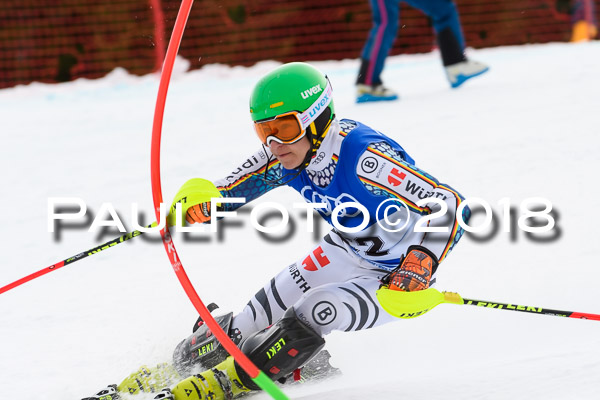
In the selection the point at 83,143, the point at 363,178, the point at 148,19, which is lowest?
the point at 363,178

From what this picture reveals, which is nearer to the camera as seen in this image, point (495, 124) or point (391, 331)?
point (391, 331)

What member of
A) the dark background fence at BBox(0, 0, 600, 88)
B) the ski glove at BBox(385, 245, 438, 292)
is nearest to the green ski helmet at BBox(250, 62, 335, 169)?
the ski glove at BBox(385, 245, 438, 292)

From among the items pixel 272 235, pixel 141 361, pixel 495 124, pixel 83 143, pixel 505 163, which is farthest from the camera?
pixel 83 143

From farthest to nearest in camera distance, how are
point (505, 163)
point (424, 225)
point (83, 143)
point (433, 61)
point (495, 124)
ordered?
point (433, 61) < point (83, 143) < point (495, 124) < point (505, 163) < point (424, 225)

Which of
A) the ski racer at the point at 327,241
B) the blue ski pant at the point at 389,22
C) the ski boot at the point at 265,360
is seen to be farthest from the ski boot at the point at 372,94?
the ski boot at the point at 265,360

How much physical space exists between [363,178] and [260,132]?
392 millimetres

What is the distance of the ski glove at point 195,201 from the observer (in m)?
2.68

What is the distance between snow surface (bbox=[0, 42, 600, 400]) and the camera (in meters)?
2.84

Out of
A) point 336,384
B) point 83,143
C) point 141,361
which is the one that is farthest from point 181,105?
point 336,384

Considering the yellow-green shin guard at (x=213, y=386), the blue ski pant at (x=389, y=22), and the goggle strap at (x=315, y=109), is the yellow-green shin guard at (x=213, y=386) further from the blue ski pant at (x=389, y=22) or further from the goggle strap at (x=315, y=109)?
the blue ski pant at (x=389, y=22)

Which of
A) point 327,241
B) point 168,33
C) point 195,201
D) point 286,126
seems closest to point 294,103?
point 286,126

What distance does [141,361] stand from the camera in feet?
10.0

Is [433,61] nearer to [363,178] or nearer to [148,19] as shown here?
[148,19]

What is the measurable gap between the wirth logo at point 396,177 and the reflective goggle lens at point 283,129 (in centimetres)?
34
